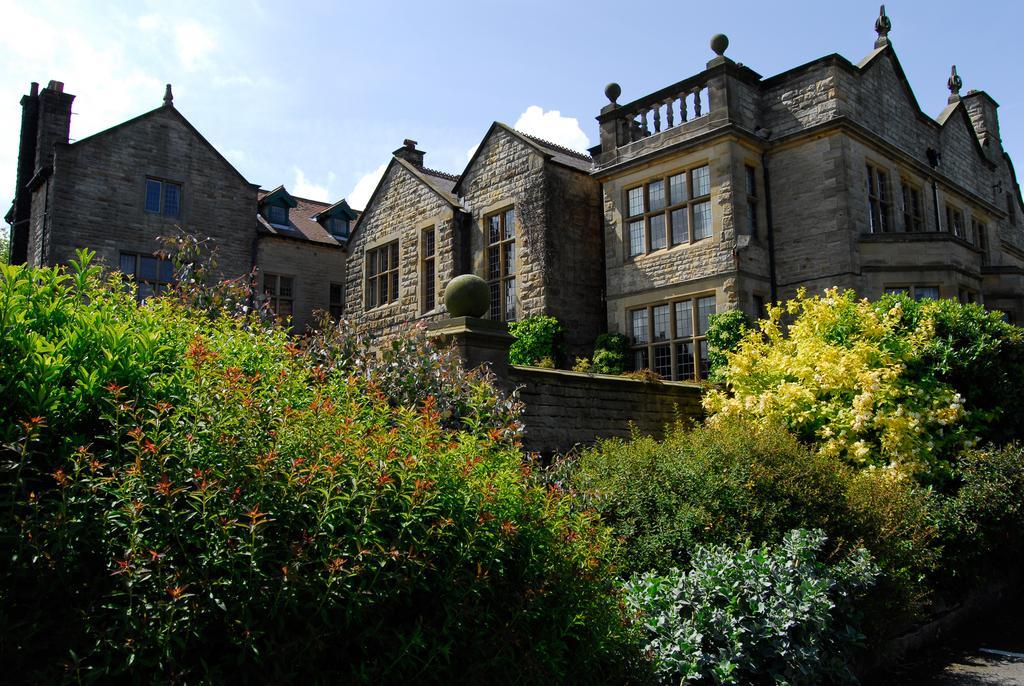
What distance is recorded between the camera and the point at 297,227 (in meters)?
29.2

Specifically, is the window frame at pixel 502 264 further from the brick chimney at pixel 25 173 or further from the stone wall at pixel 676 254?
the brick chimney at pixel 25 173

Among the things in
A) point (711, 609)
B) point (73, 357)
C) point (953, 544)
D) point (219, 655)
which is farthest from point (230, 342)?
point (953, 544)

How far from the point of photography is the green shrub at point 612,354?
18.0 metres

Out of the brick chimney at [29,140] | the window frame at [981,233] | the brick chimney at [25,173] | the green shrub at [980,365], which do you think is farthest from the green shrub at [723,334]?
the brick chimney at [25,173]

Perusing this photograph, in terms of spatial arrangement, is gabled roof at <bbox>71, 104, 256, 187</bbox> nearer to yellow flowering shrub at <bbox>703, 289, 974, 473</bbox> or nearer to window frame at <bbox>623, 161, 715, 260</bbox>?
window frame at <bbox>623, 161, 715, 260</bbox>

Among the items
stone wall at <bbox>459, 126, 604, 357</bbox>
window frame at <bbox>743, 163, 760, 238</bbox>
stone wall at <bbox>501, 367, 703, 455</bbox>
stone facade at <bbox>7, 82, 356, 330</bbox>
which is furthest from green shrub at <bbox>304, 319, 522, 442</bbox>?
stone facade at <bbox>7, 82, 356, 330</bbox>

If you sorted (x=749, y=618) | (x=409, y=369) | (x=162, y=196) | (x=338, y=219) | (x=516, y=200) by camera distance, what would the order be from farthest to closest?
1. (x=338, y=219)
2. (x=162, y=196)
3. (x=516, y=200)
4. (x=409, y=369)
5. (x=749, y=618)

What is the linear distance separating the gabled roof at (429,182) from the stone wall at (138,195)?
4.69 metres

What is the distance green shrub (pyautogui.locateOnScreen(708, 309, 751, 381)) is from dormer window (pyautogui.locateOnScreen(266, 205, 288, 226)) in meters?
18.7

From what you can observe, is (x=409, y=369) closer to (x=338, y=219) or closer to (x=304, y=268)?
(x=304, y=268)

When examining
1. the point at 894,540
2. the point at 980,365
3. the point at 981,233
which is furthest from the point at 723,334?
the point at 981,233

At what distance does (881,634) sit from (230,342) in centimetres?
568

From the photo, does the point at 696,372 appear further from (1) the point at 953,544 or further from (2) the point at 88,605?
(2) the point at 88,605

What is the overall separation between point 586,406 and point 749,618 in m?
6.16
